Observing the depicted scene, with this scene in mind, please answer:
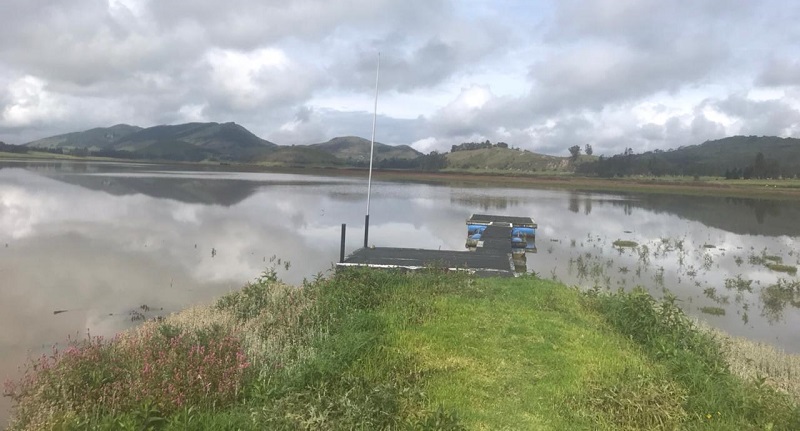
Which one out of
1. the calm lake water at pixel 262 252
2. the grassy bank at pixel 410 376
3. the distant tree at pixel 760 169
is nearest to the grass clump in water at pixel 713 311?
the calm lake water at pixel 262 252

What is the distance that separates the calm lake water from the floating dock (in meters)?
1.22

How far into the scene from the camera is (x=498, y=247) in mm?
21469

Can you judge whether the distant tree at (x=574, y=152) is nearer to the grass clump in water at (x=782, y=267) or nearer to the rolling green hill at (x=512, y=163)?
the rolling green hill at (x=512, y=163)

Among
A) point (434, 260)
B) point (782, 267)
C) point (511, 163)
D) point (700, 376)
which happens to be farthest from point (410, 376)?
point (511, 163)

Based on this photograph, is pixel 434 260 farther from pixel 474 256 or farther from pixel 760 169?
pixel 760 169

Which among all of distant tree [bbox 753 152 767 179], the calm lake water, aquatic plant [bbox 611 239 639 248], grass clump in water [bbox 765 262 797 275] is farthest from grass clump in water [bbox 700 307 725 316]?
distant tree [bbox 753 152 767 179]

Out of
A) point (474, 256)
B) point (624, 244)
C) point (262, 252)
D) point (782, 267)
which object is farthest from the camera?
point (624, 244)

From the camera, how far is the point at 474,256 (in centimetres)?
1814

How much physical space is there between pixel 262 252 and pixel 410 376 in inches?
582

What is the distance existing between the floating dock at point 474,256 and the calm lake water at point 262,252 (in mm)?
1221

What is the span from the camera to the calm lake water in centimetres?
1337

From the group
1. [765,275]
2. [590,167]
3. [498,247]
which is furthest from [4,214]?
[590,167]

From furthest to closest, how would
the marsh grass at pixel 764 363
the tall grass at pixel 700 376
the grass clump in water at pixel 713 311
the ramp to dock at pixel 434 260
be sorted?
the ramp to dock at pixel 434 260 → the grass clump in water at pixel 713 311 → the marsh grass at pixel 764 363 → the tall grass at pixel 700 376

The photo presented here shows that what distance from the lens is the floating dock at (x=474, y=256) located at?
15539 millimetres
